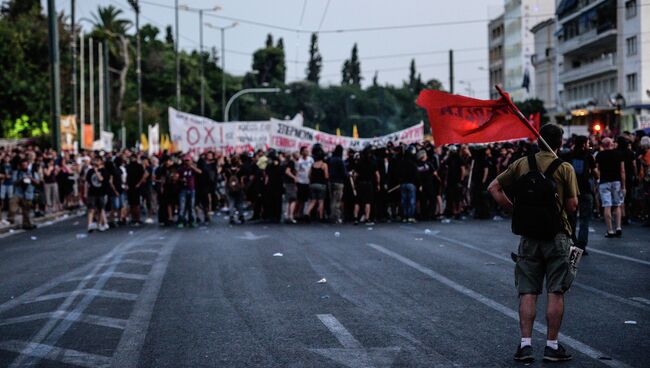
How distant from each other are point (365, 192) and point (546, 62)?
7698cm

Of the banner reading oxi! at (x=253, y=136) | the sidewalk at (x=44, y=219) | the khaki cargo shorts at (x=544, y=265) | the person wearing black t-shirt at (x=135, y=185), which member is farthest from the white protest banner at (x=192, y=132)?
the khaki cargo shorts at (x=544, y=265)

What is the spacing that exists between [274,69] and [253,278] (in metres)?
123

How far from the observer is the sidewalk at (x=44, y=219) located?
24466mm

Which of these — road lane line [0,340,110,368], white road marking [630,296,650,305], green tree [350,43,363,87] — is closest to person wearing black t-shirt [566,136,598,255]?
white road marking [630,296,650,305]

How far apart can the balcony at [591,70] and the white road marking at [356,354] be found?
211 feet

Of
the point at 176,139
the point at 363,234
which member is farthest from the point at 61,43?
the point at 363,234

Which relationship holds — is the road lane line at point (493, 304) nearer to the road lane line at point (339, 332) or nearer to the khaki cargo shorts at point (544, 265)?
the khaki cargo shorts at point (544, 265)

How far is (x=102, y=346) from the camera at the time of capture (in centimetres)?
834

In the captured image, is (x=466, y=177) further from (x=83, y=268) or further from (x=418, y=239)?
(x=83, y=268)

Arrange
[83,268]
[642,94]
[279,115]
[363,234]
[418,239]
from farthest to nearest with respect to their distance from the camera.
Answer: [279,115], [642,94], [363,234], [418,239], [83,268]

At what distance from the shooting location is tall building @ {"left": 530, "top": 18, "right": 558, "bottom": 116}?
96188 mm

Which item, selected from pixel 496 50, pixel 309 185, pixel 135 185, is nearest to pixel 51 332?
pixel 309 185

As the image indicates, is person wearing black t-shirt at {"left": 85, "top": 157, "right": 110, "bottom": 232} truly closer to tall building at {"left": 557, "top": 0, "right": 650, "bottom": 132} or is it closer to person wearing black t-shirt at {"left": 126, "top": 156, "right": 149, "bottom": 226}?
person wearing black t-shirt at {"left": 126, "top": 156, "right": 149, "bottom": 226}

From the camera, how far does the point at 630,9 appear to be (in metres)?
66.3
